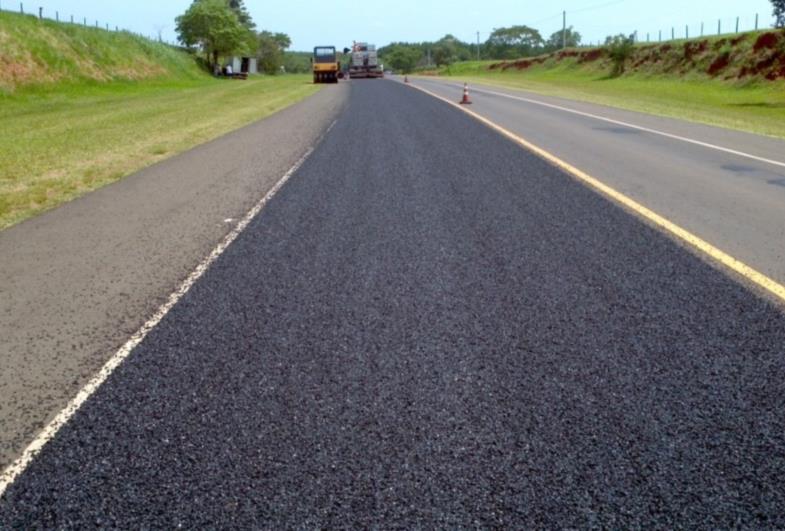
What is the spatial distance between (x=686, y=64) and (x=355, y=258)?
186ft

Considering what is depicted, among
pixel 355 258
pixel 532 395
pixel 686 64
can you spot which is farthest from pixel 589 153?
pixel 686 64

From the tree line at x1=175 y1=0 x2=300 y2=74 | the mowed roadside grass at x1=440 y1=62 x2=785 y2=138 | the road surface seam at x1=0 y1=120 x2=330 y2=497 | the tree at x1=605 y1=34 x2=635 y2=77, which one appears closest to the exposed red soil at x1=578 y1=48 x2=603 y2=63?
the mowed roadside grass at x1=440 y1=62 x2=785 y2=138

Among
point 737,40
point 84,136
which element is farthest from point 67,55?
point 737,40

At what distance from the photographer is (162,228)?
8.09 meters

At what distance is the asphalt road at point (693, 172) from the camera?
7.34 meters

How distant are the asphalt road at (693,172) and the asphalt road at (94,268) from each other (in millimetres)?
5036

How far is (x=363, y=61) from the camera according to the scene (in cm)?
7419

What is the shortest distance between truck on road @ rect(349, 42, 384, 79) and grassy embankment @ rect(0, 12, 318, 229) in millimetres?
19505

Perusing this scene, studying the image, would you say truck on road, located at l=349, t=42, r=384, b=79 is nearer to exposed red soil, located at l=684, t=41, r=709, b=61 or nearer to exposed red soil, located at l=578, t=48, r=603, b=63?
exposed red soil, located at l=578, t=48, r=603, b=63

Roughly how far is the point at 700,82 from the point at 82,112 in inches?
1595

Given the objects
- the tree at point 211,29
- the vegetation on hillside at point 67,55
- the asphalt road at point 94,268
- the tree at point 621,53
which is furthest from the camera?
the tree at point 211,29

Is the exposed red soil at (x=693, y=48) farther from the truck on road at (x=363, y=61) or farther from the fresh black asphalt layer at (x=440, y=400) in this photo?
the fresh black asphalt layer at (x=440, y=400)

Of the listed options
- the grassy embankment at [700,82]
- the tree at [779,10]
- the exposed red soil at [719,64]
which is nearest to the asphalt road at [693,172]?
the grassy embankment at [700,82]

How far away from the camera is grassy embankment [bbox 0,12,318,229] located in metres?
12.0
